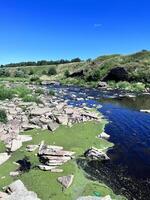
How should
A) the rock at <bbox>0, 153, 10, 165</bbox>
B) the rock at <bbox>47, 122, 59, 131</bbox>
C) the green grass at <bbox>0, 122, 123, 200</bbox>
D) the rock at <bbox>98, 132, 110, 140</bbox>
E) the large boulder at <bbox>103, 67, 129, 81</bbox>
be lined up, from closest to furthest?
the green grass at <bbox>0, 122, 123, 200</bbox> < the rock at <bbox>0, 153, 10, 165</bbox> < the rock at <bbox>98, 132, 110, 140</bbox> < the rock at <bbox>47, 122, 59, 131</bbox> < the large boulder at <bbox>103, 67, 129, 81</bbox>

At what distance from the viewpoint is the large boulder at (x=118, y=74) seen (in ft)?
371

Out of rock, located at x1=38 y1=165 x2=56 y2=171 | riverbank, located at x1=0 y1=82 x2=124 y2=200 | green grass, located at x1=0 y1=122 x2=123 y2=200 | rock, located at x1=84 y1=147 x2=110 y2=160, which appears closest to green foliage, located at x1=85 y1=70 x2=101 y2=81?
riverbank, located at x1=0 y1=82 x2=124 y2=200

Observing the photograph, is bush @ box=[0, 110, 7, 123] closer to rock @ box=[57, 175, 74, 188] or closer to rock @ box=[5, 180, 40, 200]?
rock @ box=[5, 180, 40, 200]

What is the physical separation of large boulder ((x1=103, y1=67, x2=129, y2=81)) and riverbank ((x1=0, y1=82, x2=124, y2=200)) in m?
74.0

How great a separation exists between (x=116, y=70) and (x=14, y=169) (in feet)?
321

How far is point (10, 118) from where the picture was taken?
1465 inches

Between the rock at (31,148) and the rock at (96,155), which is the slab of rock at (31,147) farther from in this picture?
the rock at (96,155)

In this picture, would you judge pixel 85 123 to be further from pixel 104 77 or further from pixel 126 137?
pixel 104 77

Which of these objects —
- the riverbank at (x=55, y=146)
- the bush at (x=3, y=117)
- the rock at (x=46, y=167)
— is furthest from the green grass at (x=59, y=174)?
the bush at (x=3, y=117)

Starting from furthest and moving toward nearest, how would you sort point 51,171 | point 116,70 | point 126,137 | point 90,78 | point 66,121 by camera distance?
point 90,78
point 116,70
point 66,121
point 126,137
point 51,171

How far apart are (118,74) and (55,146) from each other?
9201cm

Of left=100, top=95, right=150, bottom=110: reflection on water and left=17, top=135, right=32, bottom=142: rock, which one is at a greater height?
left=100, top=95, right=150, bottom=110: reflection on water

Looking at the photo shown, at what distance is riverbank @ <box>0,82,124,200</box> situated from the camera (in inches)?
754

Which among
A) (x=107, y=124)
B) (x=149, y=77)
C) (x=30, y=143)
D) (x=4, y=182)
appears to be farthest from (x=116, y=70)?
(x=4, y=182)
